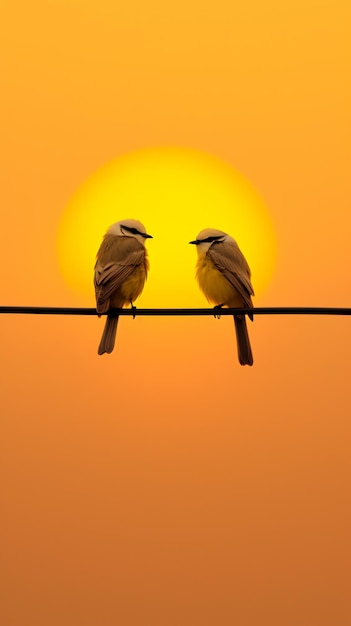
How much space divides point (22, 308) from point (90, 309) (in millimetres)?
313

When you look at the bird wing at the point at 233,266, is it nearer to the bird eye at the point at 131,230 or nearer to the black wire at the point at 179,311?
the bird eye at the point at 131,230

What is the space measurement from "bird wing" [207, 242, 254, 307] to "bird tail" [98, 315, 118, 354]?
2.77ft

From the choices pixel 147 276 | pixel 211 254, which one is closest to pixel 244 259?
pixel 211 254

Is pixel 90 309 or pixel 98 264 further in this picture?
pixel 98 264

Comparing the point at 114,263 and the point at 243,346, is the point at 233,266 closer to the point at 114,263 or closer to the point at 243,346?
the point at 243,346

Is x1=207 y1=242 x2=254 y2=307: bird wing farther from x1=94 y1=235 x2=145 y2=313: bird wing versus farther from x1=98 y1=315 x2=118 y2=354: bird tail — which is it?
x1=98 y1=315 x2=118 y2=354: bird tail

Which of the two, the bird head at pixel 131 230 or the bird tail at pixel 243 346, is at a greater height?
the bird head at pixel 131 230

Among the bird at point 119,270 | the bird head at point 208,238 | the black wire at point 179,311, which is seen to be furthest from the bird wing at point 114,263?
the black wire at point 179,311

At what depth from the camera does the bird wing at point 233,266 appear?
16.0ft

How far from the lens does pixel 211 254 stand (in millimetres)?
5027

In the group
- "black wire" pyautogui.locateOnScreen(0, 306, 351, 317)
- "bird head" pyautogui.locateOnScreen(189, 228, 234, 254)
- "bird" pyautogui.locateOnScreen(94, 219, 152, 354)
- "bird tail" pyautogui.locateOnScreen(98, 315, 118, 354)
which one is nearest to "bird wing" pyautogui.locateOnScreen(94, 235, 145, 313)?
"bird" pyautogui.locateOnScreen(94, 219, 152, 354)

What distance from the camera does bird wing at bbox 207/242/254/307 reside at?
16.0 feet

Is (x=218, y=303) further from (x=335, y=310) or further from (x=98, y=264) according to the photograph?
(x=335, y=310)

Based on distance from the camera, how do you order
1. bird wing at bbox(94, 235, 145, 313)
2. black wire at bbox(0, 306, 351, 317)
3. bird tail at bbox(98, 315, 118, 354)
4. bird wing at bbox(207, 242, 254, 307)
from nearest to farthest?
black wire at bbox(0, 306, 351, 317), bird tail at bbox(98, 315, 118, 354), bird wing at bbox(94, 235, 145, 313), bird wing at bbox(207, 242, 254, 307)
